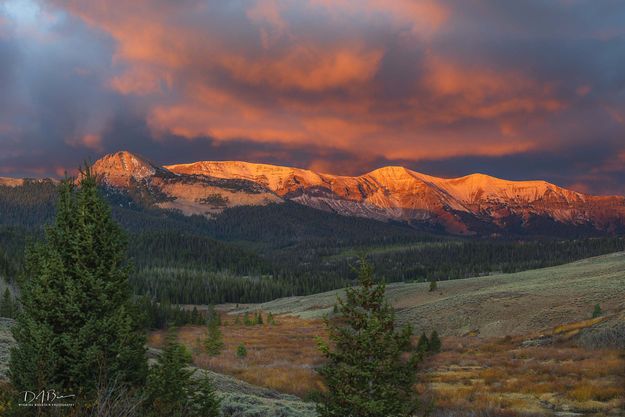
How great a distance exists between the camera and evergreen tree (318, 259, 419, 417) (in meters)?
10.5

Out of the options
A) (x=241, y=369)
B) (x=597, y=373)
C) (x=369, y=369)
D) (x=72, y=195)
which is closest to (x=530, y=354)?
(x=597, y=373)

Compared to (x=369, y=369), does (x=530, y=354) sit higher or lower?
lower

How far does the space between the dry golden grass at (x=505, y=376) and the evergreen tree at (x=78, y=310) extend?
22.2 feet

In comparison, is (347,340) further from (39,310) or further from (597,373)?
(597,373)

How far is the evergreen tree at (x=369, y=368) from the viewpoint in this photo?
1054 centimetres

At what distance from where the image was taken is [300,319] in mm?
101750

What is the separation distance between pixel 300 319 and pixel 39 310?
93.3m
